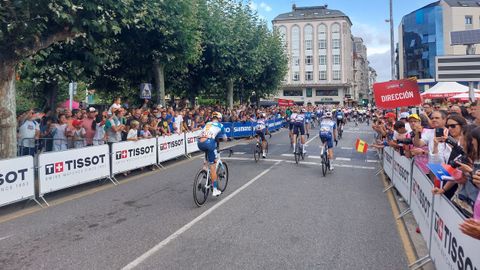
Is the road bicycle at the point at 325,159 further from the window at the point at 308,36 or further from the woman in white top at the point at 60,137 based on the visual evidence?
the window at the point at 308,36

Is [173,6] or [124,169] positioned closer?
[124,169]

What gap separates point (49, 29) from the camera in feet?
31.6

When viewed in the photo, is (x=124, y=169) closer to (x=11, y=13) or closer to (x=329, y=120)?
(x=11, y=13)

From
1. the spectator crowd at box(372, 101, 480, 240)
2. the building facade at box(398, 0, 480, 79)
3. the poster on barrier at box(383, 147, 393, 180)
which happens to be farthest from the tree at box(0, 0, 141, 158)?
the building facade at box(398, 0, 480, 79)

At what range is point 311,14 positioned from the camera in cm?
8638

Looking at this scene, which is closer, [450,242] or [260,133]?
[450,242]

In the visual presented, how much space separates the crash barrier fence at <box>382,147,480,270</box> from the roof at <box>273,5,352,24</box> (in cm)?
8145

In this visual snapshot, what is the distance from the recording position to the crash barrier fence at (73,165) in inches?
295

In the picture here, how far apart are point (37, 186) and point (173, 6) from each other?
32.7 feet

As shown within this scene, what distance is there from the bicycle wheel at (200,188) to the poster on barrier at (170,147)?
5180mm

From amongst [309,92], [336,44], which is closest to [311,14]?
[336,44]

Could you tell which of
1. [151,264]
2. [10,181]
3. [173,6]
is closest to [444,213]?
[151,264]

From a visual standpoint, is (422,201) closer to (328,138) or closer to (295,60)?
(328,138)

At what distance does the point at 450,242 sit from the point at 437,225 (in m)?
0.63
